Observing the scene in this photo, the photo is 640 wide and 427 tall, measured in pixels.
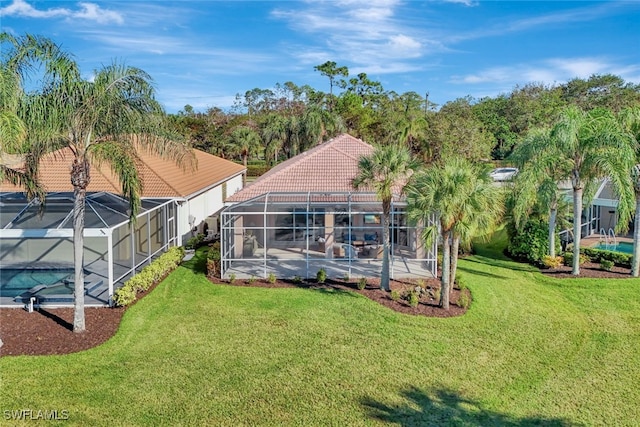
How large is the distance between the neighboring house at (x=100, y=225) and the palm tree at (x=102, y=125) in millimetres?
2452

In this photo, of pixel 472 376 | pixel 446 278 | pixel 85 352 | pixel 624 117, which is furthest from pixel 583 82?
pixel 85 352

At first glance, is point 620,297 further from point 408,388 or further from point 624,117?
point 408,388

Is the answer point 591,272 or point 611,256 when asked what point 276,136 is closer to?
point 611,256

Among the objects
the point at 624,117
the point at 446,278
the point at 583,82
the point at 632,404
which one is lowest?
the point at 632,404

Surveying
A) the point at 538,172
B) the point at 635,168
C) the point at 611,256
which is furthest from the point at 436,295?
the point at 635,168

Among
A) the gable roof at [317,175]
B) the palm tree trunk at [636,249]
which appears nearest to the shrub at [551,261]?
the palm tree trunk at [636,249]

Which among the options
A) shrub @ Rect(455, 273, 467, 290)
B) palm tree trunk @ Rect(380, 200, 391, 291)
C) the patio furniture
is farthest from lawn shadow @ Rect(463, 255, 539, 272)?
palm tree trunk @ Rect(380, 200, 391, 291)

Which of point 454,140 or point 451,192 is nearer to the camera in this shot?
point 451,192

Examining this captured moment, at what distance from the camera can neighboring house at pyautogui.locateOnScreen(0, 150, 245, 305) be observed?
Answer: 1597 cm

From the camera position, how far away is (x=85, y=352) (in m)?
11.8

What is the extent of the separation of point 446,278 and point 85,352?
10613 mm

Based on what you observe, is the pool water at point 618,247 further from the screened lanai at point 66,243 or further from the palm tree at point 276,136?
the palm tree at point 276,136

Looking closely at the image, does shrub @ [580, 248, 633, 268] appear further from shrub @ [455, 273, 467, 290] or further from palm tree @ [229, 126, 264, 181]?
palm tree @ [229, 126, 264, 181]

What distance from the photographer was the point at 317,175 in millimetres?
22219
